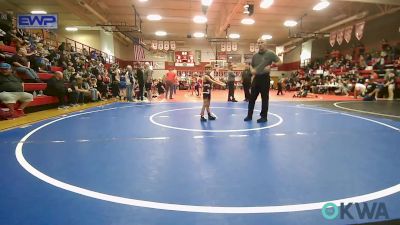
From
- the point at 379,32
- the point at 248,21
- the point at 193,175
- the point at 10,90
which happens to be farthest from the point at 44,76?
the point at 379,32

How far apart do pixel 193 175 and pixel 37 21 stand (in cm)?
903

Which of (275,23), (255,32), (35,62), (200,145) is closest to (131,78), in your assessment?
(35,62)

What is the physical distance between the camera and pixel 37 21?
8.89 m

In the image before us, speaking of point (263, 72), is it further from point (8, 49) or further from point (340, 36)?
point (340, 36)

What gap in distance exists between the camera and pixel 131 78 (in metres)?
11.9

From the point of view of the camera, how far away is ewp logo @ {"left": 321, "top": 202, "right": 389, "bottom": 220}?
69.8 inches

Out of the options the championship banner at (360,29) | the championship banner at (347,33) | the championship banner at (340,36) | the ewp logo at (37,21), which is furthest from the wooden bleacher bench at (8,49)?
the championship banner at (340,36)

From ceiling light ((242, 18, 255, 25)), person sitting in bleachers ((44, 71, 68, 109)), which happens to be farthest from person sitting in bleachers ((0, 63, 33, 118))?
ceiling light ((242, 18, 255, 25))

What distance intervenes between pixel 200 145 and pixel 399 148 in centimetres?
263

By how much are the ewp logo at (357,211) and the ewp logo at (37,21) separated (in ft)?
31.7

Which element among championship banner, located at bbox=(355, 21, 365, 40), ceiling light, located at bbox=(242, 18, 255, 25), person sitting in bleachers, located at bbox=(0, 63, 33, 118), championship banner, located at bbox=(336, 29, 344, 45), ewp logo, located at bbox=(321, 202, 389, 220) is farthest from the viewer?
ceiling light, located at bbox=(242, 18, 255, 25)

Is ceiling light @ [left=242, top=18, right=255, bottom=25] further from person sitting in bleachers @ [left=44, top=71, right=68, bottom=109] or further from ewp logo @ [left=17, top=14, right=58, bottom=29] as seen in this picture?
person sitting in bleachers @ [left=44, top=71, right=68, bottom=109]

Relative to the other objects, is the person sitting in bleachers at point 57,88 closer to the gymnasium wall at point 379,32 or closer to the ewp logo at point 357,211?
the ewp logo at point 357,211

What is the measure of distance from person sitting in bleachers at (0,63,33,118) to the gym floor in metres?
1.93
